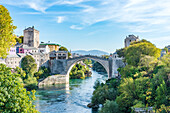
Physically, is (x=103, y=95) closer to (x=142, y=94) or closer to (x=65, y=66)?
(x=142, y=94)

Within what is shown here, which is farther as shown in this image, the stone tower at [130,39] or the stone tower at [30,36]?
the stone tower at [30,36]

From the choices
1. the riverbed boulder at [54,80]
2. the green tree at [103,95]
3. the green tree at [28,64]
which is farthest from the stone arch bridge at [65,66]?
the green tree at [103,95]

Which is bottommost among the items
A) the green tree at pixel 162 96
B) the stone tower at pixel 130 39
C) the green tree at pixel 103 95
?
the green tree at pixel 103 95

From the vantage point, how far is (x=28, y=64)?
48375 mm

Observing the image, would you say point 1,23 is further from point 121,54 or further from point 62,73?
point 62,73

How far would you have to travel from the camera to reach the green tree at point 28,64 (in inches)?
1881

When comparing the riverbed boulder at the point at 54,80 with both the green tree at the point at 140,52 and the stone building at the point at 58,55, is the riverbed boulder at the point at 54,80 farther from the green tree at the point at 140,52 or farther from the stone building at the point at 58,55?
the green tree at the point at 140,52

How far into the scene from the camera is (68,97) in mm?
34500

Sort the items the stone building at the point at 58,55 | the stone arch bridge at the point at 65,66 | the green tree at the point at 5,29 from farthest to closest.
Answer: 1. the stone building at the point at 58,55
2. the stone arch bridge at the point at 65,66
3. the green tree at the point at 5,29

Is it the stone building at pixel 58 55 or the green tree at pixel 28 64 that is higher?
the stone building at pixel 58 55

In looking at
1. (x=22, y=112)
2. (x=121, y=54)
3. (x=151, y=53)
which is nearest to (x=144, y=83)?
(x=22, y=112)

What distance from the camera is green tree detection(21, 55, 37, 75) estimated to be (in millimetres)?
47781

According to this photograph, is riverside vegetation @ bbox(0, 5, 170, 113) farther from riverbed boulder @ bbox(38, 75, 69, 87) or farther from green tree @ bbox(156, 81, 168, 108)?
riverbed boulder @ bbox(38, 75, 69, 87)

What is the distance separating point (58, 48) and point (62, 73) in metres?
20.0
